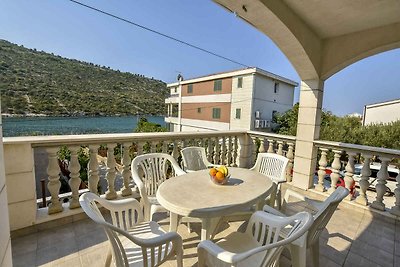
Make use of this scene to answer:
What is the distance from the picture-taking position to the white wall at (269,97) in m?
14.6

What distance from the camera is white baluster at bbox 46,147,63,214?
2.25 m

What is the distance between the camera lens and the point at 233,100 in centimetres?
1549

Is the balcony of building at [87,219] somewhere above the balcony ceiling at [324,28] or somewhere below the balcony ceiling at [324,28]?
below

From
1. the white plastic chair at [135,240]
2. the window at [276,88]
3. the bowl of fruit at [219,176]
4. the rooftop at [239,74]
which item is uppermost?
the rooftop at [239,74]

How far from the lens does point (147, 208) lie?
2.03m

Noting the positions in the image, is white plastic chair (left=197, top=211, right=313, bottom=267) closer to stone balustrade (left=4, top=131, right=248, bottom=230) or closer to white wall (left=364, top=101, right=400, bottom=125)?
stone balustrade (left=4, top=131, right=248, bottom=230)

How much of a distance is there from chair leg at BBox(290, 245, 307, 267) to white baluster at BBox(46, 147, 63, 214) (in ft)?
7.99

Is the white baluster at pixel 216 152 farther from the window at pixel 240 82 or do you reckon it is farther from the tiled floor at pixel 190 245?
the window at pixel 240 82

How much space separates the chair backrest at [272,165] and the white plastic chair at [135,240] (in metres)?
1.69

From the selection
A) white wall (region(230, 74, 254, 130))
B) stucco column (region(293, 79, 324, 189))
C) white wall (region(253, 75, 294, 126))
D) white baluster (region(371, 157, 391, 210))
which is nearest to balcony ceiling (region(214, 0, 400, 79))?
stucco column (region(293, 79, 324, 189))

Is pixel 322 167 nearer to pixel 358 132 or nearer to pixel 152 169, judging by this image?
pixel 152 169

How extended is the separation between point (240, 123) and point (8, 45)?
1281cm

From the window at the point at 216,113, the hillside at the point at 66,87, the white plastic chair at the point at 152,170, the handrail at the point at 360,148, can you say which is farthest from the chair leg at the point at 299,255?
the window at the point at 216,113

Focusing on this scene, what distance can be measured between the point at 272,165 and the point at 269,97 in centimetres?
1391
